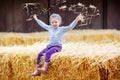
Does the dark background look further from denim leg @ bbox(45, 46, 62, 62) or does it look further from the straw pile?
denim leg @ bbox(45, 46, 62, 62)

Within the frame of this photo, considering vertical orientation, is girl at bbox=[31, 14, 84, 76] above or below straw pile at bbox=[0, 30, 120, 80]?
above

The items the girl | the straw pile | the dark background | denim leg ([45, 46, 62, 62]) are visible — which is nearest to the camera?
the straw pile

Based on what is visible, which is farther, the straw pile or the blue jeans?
the blue jeans

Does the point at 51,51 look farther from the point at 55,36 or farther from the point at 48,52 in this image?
the point at 55,36

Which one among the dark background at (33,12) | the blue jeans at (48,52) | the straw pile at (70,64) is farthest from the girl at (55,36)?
the dark background at (33,12)

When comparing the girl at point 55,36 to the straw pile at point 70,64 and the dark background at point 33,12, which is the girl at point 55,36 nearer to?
the straw pile at point 70,64

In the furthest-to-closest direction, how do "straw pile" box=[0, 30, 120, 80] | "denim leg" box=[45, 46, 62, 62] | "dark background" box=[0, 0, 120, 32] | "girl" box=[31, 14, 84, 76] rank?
"dark background" box=[0, 0, 120, 32]
"girl" box=[31, 14, 84, 76]
"denim leg" box=[45, 46, 62, 62]
"straw pile" box=[0, 30, 120, 80]

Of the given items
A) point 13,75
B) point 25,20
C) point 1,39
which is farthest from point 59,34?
point 25,20

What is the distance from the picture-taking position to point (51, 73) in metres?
7.61

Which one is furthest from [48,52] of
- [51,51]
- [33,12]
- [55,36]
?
[33,12]

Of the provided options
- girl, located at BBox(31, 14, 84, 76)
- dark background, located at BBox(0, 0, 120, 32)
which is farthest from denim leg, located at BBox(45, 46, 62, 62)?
dark background, located at BBox(0, 0, 120, 32)

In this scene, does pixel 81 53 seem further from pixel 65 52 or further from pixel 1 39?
pixel 1 39

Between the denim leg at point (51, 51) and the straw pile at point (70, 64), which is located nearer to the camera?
the straw pile at point (70, 64)

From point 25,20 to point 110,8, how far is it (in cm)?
228
